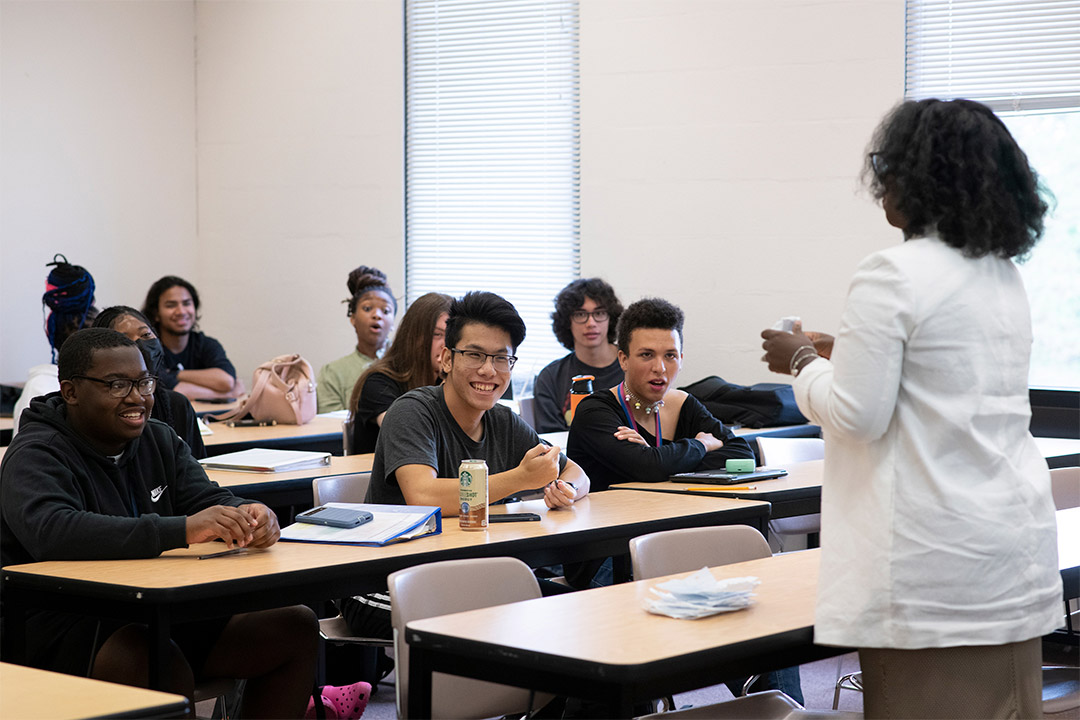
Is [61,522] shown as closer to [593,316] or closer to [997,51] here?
[593,316]

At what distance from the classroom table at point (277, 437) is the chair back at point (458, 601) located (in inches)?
101

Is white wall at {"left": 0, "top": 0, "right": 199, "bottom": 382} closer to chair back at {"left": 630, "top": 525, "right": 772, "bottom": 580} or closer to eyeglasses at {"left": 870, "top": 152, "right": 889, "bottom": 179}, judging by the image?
chair back at {"left": 630, "top": 525, "right": 772, "bottom": 580}

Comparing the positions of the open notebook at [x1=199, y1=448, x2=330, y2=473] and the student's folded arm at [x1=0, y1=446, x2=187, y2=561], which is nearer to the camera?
the student's folded arm at [x1=0, y1=446, x2=187, y2=561]

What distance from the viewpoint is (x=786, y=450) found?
4547mm

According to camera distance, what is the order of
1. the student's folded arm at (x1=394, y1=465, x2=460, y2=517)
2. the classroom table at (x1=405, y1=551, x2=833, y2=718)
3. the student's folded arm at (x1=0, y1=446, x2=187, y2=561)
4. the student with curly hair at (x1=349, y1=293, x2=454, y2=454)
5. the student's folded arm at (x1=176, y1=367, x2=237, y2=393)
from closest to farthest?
the classroom table at (x1=405, y1=551, x2=833, y2=718)
the student's folded arm at (x1=0, y1=446, x2=187, y2=561)
the student's folded arm at (x1=394, y1=465, x2=460, y2=517)
the student with curly hair at (x1=349, y1=293, x2=454, y2=454)
the student's folded arm at (x1=176, y1=367, x2=237, y2=393)

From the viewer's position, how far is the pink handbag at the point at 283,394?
5.33 meters

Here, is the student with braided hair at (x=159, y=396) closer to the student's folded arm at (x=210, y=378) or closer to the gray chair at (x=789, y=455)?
the gray chair at (x=789, y=455)

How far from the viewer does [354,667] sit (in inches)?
154

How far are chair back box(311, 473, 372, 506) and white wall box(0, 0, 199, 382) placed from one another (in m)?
4.11

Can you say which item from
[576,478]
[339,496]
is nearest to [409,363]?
[339,496]

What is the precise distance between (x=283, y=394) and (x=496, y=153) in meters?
2.22

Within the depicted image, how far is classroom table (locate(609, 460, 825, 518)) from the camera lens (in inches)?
141

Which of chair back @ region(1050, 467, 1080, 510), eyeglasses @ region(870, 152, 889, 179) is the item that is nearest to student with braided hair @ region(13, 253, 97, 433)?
chair back @ region(1050, 467, 1080, 510)

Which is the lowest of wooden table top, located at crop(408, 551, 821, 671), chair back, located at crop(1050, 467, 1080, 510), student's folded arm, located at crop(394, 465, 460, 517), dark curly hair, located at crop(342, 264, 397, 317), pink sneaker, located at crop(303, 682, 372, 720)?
pink sneaker, located at crop(303, 682, 372, 720)
